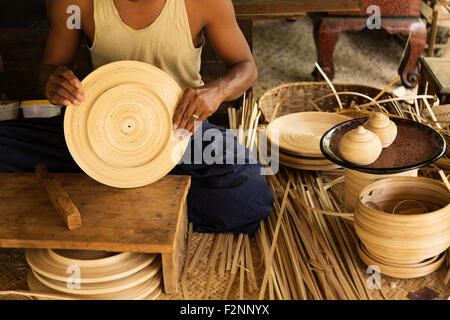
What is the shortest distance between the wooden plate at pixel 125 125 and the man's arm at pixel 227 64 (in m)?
0.08

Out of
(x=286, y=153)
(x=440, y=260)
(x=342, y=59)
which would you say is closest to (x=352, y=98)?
(x=286, y=153)

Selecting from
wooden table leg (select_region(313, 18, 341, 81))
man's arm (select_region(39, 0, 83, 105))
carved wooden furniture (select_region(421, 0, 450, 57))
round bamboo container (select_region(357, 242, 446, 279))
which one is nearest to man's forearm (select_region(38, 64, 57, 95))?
man's arm (select_region(39, 0, 83, 105))

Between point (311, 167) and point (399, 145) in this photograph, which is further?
point (311, 167)

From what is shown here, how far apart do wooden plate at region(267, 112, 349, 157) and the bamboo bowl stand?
0.52 m

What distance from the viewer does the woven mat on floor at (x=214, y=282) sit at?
1.65m

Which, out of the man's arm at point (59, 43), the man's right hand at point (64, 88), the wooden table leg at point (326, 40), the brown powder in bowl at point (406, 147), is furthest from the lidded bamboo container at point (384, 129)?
the wooden table leg at point (326, 40)

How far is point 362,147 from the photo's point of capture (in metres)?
1.76

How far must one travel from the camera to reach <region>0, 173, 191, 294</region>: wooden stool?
1.51 m

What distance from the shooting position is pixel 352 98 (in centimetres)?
283

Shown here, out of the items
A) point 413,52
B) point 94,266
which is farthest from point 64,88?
point 413,52

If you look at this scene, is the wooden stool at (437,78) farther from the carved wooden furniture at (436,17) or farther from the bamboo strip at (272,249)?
the carved wooden furniture at (436,17)

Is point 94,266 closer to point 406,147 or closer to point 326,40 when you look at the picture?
point 406,147

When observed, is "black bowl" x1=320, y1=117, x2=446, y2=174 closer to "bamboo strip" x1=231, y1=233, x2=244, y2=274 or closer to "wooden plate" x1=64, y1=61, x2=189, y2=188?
"bamboo strip" x1=231, y1=233, x2=244, y2=274

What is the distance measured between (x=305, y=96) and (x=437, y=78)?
706mm
